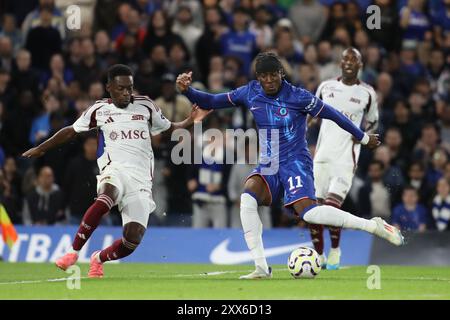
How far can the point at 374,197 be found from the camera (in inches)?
770

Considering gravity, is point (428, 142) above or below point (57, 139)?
below

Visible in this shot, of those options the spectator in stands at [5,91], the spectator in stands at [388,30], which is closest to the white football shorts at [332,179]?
the spectator in stands at [5,91]

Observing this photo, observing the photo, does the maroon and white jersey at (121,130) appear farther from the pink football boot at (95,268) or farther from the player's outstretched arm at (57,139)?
the pink football boot at (95,268)

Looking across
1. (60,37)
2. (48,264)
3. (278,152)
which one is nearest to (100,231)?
(48,264)

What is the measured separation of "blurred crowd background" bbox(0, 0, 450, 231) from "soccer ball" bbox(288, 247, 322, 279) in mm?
5926

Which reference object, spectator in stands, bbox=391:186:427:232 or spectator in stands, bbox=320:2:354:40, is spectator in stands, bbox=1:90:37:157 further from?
spectator in stands, bbox=391:186:427:232

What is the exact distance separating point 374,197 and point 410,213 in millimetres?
684

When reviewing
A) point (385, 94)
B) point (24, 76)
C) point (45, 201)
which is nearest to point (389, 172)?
point (385, 94)

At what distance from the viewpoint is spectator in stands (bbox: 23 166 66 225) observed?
19.4 metres

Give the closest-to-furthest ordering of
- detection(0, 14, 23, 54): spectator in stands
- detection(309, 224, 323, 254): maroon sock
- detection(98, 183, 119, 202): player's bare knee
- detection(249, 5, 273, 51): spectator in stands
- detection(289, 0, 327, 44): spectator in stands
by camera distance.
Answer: detection(98, 183, 119, 202): player's bare knee, detection(309, 224, 323, 254): maroon sock, detection(249, 5, 273, 51): spectator in stands, detection(0, 14, 23, 54): spectator in stands, detection(289, 0, 327, 44): spectator in stands

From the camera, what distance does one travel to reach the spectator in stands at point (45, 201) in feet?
63.5

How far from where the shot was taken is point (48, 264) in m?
18.0

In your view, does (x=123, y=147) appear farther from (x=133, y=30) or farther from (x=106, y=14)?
(x=106, y=14)

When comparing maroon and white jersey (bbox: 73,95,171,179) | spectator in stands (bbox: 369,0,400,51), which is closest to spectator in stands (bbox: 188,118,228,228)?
spectator in stands (bbox: 369,0,400,51)
